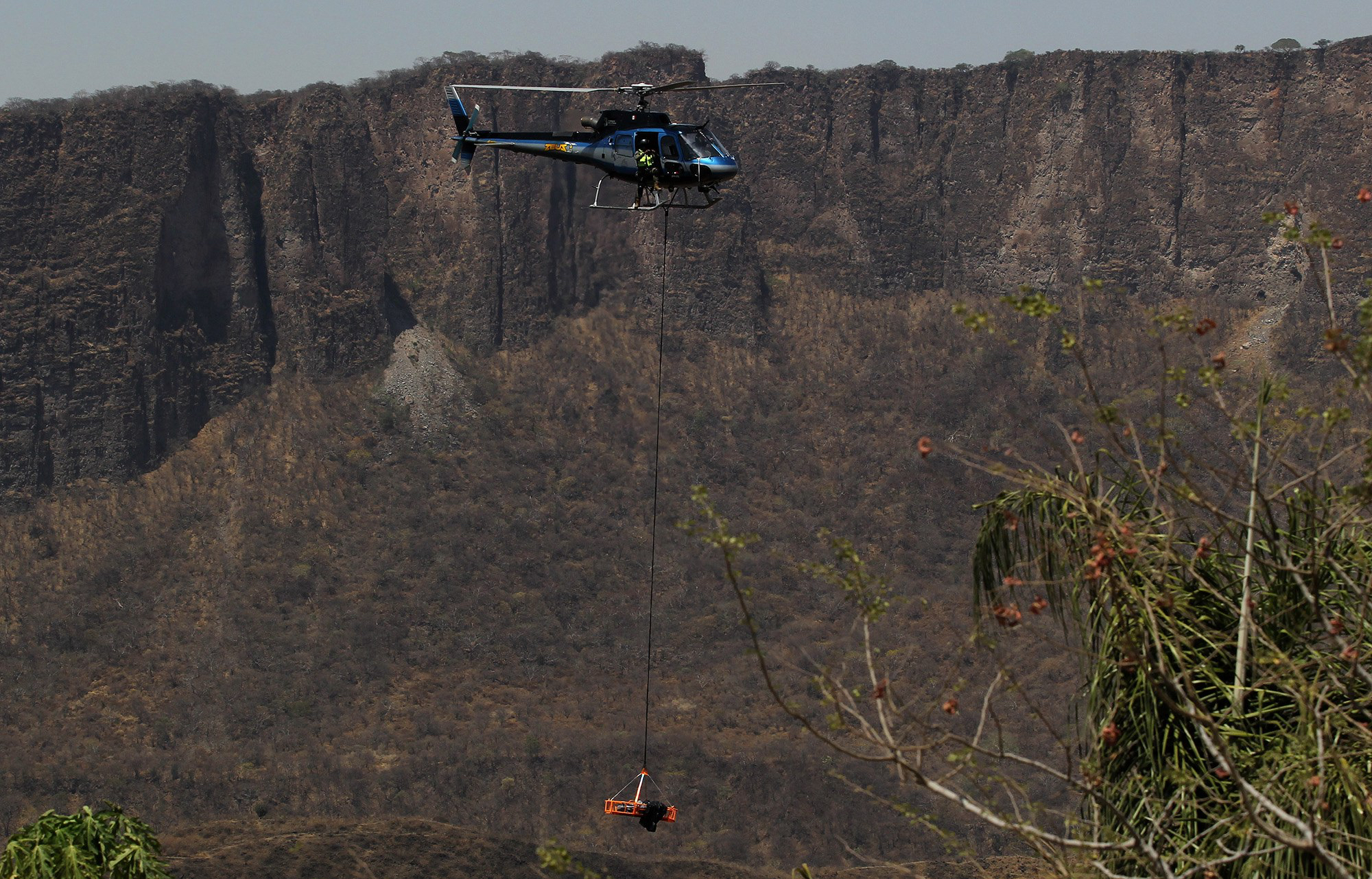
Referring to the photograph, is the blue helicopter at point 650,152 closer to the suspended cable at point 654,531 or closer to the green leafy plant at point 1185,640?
the green leafy plant at point 1185,640

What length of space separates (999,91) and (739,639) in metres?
37.8

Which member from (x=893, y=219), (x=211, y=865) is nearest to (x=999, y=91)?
(x=893, y=219)

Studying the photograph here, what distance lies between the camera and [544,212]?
290ft

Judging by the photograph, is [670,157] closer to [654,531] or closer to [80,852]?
[80,852]

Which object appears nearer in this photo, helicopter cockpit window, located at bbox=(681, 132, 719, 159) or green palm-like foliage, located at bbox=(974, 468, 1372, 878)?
green palm-like foliage, located at bbox=(974, 468, 1372, 878)

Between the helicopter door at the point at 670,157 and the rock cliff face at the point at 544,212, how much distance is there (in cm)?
5394

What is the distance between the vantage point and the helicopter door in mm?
31844

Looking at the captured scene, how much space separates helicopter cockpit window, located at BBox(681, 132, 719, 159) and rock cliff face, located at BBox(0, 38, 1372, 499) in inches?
2113

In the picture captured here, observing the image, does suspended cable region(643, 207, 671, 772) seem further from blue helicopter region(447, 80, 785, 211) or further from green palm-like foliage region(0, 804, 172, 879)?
green palm-like foliage region(0, 804, 172, 879)

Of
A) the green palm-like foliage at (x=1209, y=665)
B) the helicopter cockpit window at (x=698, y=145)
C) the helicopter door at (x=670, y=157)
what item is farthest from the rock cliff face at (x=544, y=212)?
the green palm-like foliage at (x=1209, y=665)

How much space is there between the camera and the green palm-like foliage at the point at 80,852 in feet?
58.7

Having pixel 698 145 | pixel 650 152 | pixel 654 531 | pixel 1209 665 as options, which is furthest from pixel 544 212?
pixel 1209 665

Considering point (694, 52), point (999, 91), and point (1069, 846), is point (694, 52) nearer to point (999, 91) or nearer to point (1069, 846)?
point (999, 91)

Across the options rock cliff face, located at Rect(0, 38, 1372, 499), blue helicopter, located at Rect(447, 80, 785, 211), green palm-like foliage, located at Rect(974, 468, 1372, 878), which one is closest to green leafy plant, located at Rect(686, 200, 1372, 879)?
green palm-like foliage, located at Rect(974, 468, 1372, 878)
